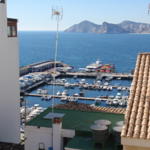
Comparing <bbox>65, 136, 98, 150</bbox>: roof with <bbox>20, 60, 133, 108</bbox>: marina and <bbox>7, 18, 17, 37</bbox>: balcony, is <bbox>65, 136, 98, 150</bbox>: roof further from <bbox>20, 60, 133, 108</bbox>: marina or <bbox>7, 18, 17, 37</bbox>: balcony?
<bbox>20, 60, 133, 108</bbox>: marina

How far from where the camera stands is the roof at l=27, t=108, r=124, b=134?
1439cm

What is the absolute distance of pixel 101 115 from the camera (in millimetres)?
16172

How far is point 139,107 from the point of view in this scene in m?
8.43

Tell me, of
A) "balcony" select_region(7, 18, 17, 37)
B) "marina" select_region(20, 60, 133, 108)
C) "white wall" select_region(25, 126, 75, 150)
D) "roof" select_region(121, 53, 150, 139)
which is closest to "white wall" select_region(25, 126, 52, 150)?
"white wall" select_region(25, 126, 75, 150)

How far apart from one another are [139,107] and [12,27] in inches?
416

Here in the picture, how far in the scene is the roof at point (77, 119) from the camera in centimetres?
1439

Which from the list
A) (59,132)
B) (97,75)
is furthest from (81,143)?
(97,75)

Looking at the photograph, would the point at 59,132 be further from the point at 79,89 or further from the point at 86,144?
the point at 79,89

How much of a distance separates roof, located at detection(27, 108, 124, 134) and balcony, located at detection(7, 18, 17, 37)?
173 inches

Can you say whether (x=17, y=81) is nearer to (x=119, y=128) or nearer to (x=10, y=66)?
(x=10, y=66)

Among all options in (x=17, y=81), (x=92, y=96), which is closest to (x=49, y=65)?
(x=92, y=96)

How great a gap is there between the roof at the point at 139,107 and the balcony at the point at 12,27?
889 centimetres

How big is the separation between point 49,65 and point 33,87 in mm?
28941

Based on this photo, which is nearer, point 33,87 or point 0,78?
A: point 0,78
